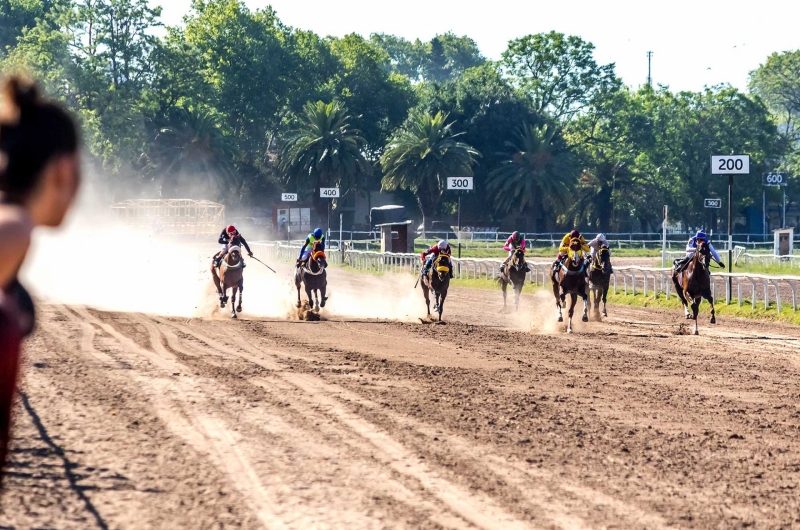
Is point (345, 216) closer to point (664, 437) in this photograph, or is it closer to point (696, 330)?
point (696, 330)

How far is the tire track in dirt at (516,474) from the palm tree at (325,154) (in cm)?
5983

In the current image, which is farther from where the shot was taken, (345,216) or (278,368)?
(345,216)

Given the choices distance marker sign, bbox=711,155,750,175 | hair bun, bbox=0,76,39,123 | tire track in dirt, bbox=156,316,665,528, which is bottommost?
tire track in dirt, bbox=156,316,665,528

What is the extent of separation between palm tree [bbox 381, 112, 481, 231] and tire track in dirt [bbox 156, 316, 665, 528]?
5787 cm

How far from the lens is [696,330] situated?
65.9 ft

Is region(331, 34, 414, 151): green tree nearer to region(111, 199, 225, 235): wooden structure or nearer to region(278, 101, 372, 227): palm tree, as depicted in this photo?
region(278, 101, 372, 227): palm tree

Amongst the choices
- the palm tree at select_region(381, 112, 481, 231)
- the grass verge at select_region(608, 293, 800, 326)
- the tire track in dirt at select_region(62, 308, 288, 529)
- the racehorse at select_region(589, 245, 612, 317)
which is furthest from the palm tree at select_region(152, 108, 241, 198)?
the tire track in dirt at select_region(62, 308, 288, 529)

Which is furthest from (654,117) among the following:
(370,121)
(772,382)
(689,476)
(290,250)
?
(689,476)

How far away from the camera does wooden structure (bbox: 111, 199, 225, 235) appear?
2682 inches

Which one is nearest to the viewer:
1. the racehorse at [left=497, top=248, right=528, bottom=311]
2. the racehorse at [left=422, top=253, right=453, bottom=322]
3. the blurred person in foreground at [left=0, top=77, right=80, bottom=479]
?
the blurred person in foreground at [left=0, top=77, right=80, bottom=479]

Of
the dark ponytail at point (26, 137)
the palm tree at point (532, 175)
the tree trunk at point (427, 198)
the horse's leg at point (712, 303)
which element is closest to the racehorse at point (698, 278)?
the horse's leg at point (712, 303)

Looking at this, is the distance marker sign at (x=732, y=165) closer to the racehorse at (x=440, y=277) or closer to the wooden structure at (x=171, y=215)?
the racehorse at (x=440, y=277)

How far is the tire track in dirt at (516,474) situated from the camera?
6914mm

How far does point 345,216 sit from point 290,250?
122 feet
